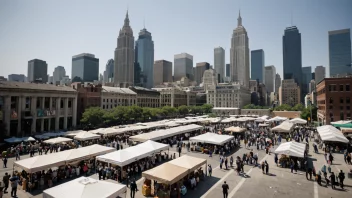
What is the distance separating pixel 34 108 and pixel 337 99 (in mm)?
79926

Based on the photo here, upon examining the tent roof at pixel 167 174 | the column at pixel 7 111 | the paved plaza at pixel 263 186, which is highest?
the column at pixel 7 111

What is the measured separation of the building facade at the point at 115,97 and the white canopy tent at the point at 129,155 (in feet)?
195

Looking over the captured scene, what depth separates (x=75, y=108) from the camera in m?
63.9

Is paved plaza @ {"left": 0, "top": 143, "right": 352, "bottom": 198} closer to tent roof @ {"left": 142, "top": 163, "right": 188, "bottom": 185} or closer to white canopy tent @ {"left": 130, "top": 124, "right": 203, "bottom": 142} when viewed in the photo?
tent roof @ {"left": 142, "top": 163, "right": 188, "bottom": 185}

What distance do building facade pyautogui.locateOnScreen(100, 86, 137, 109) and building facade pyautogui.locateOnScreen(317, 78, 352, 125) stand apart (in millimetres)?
72746

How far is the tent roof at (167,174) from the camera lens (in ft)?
52.3

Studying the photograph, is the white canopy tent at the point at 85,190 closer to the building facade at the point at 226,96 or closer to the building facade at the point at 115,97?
the building facade at the point at 115,97

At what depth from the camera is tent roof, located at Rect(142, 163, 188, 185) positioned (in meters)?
15.9

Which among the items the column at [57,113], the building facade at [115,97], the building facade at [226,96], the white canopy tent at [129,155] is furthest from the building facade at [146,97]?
the white canopy tent at [129,155]

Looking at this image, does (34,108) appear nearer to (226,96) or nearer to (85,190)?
(85,190)

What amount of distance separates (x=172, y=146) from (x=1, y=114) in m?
35.4

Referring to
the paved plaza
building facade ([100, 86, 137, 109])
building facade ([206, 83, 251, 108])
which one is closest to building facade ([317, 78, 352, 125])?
the paved plaza

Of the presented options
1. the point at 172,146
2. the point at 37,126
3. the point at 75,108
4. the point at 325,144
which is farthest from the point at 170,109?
the point at 325,144

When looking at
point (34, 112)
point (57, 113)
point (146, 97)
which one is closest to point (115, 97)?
point (146, 97)
